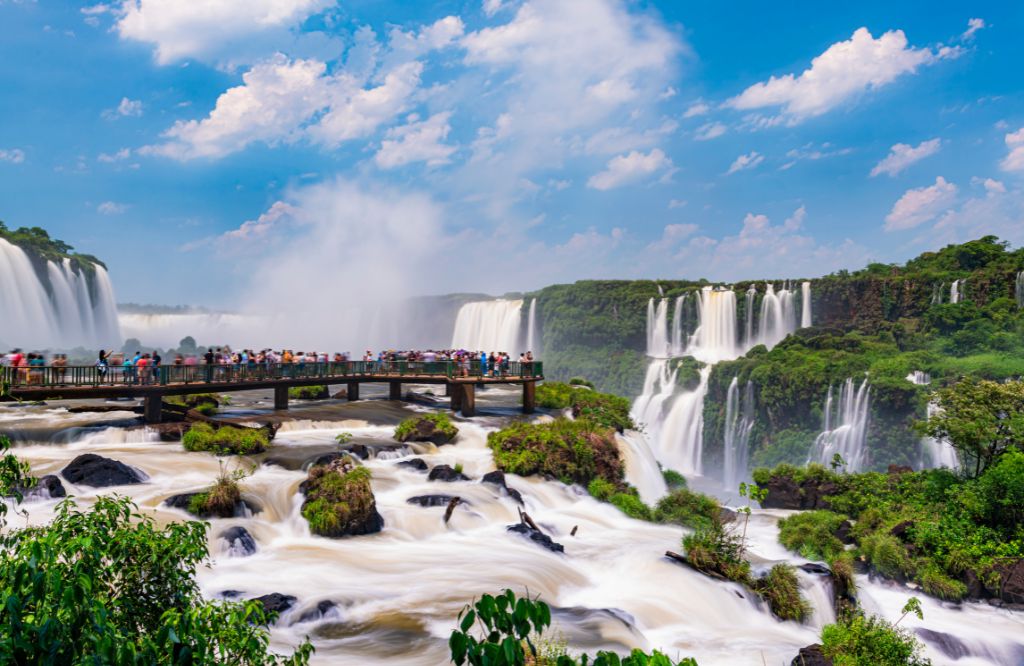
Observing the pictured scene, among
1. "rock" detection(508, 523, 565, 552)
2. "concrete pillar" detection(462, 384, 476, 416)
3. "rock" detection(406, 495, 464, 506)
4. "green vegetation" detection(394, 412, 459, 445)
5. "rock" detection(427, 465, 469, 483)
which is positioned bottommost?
"rock" detection(508, 523, 565, 552)

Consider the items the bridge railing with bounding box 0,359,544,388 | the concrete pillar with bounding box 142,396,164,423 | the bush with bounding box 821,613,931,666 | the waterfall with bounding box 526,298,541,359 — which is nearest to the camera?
the bush with bounding box 821,613,931,666

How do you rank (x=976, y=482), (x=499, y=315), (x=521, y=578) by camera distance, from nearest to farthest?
(x=521, y=578) → (x=976, y=482) → (x=499, y=315)

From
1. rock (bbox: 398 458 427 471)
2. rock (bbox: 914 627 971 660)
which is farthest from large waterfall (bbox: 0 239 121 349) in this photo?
rock (bbox: 914 627 971 660)

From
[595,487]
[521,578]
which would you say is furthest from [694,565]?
[595,487]

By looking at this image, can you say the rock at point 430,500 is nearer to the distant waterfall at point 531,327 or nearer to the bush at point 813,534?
the bush at point 813,534

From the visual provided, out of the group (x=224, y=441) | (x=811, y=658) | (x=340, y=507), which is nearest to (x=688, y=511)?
(x=811, y=658)

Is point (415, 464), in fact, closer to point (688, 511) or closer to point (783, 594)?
point (688, 511)

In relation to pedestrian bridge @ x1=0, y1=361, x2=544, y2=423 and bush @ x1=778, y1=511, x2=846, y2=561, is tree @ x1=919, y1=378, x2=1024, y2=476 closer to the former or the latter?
bush @ x1=778, y1=511, x2=846, y2=561

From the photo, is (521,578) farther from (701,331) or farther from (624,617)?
(701,331)
